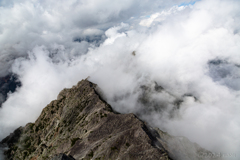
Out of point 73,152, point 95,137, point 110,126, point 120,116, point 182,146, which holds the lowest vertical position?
point 182,146

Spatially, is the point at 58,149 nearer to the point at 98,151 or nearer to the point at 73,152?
the point at 73,152

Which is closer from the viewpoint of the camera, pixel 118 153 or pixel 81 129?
pixel 118 153

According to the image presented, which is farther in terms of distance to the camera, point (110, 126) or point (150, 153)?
point (110, 126)

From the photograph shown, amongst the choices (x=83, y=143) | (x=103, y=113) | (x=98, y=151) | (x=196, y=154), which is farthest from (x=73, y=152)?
(x=196, y=154)

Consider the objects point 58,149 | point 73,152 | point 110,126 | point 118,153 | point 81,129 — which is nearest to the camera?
point 118,153

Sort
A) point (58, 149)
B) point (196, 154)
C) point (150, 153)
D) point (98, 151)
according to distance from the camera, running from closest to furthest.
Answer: point (150, 153)
point (98, 151)
point (58, 149)
point (196, 154)

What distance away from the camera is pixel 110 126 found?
154875mm

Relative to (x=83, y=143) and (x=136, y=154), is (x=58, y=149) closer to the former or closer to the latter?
(x=83, y=143)

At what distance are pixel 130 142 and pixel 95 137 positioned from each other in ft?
157

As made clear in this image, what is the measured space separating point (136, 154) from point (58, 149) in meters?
118

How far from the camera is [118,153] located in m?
112

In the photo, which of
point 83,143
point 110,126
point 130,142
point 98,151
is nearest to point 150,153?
point 130,142

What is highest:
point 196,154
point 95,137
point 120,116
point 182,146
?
point 120,116

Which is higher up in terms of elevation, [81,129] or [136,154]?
[81,129]
